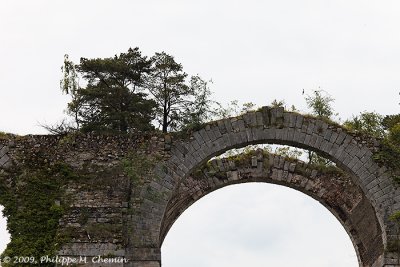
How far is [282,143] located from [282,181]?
387 centimetres

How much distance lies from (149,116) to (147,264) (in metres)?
5.32

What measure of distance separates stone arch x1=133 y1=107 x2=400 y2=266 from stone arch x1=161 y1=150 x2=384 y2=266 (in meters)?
3.83

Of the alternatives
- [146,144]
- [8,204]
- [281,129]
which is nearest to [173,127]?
[146,144]

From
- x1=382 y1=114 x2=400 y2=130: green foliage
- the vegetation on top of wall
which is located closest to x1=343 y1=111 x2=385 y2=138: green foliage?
x1=382 y1=114 x2=400 y2=130: green foliage

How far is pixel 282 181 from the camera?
82.5ft

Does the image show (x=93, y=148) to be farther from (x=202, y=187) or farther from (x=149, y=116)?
(x=202, y=187)

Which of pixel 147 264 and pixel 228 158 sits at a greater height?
pixel 228 158

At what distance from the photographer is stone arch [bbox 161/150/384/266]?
2509cm

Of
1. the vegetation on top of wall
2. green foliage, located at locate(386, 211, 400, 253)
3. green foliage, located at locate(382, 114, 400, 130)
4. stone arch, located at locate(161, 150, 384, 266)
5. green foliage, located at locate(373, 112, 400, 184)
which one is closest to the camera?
the vegetation on top of wall

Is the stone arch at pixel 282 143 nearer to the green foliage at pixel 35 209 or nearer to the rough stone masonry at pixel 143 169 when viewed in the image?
the rough stone masonry at pixel 143 169

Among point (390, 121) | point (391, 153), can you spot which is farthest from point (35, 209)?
point (390, 121)

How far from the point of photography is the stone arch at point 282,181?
25.1m

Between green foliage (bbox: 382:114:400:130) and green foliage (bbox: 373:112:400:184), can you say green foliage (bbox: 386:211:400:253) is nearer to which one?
green foliage (bbox: 373:112:400:184)

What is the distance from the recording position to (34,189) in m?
20.7
